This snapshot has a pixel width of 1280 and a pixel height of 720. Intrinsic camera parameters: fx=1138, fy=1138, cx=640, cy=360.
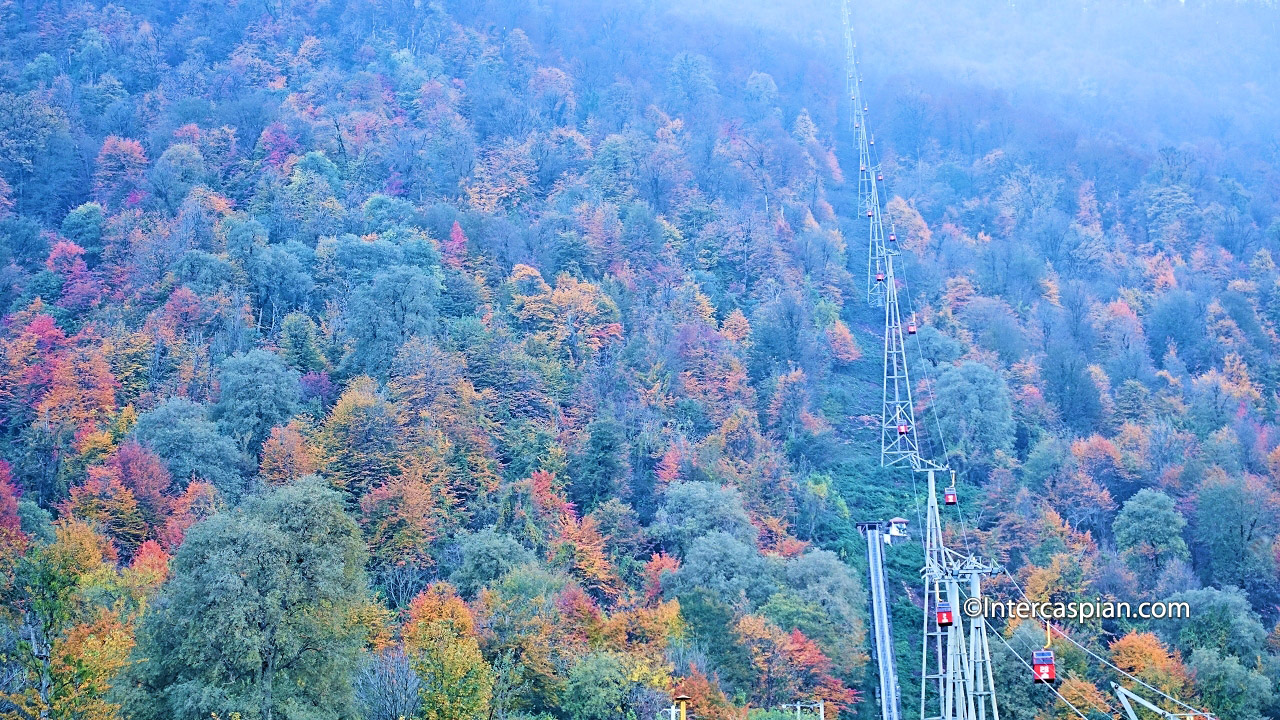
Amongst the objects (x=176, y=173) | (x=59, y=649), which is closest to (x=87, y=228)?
(x=176, y=173)

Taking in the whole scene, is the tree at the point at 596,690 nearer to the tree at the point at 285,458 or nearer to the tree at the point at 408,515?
the tree at the point at 408,515

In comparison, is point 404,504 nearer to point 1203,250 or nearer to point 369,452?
point 369,452

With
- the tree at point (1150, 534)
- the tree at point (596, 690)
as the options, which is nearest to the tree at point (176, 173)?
the tree at point (596, 690)

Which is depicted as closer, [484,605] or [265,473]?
[484,605]

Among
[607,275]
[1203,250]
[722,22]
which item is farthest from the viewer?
[722,22]

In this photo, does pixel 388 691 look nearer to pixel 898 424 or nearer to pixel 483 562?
pixel 483 562

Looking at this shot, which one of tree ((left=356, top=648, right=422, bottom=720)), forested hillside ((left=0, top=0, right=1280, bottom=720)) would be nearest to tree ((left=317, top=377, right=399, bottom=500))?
forested hillside ((left=0, top=0, right=1280, bottom=720))

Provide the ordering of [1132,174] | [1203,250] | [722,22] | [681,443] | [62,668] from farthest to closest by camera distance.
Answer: [722,22] < [1132,174] < [1203,250] < [681,443] < [62,668]

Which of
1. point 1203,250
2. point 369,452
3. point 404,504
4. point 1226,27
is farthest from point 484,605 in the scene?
point 1226,27

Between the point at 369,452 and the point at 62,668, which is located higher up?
the point at 62,668

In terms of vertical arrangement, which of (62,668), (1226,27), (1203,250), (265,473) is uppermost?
(1226,27)
